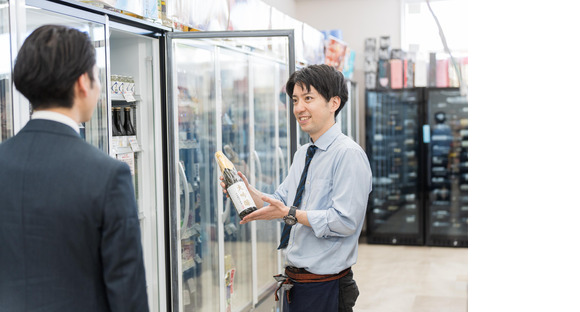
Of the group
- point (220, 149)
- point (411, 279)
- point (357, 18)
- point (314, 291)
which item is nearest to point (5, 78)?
point (314, 291)

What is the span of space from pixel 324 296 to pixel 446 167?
19.6 feet

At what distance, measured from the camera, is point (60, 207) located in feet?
4.30

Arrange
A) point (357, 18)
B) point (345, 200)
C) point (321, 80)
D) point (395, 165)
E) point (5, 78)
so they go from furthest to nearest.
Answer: point (357, 18), point (395, 165), point (321, 80), point (345, 200), point (5, 78)

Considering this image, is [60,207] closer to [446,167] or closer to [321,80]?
[321,80]

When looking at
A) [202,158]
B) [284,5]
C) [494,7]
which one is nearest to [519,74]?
[494,7]

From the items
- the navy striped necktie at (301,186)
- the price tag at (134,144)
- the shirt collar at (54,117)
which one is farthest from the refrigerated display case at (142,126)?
the shirt collar at (54,117)

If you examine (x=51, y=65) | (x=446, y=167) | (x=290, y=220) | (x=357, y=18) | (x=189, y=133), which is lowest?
(x=446, y=167)

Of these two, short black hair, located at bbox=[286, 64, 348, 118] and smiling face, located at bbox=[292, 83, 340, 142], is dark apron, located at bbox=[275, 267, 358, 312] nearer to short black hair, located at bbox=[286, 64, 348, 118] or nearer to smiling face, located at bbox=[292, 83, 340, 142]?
smiling face, located at bbox=[292, 83, 340, 142]

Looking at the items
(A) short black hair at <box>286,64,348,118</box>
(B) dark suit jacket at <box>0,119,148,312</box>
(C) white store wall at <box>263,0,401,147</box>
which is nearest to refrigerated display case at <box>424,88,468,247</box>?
(C) white store wall at <box>263,0,401,147</box>

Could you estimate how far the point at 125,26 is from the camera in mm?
2941

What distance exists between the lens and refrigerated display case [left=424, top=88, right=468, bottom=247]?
25.6 feet

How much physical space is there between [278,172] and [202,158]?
1.04 metres

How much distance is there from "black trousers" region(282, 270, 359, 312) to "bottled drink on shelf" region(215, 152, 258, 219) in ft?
1.20

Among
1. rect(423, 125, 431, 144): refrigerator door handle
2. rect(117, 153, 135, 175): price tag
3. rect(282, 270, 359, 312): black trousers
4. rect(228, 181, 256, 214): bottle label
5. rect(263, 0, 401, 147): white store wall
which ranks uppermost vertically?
rect(263, 0, 401, 147): white store wall
